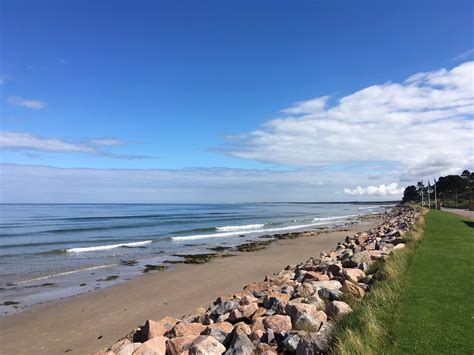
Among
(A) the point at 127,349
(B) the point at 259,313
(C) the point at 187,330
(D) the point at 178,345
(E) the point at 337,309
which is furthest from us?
(B) the point at 259,313

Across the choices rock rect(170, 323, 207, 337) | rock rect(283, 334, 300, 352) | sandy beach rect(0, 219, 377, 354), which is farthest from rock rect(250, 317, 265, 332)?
sandy beach rect(0, 219, 377, 354)

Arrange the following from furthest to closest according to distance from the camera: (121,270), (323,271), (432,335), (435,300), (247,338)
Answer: (121,270) → (323,271) → (435,300) → (247,338) → (432,335)

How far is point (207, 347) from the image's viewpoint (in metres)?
5.10

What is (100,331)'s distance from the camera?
8930mm

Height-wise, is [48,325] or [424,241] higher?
[424,241]

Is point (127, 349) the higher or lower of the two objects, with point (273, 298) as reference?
lower

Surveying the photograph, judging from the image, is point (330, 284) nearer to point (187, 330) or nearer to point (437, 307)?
point (437, 307)

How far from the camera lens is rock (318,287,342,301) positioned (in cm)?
700

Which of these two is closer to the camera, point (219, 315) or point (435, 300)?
point (435, 300)

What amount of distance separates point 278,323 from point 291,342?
77cm

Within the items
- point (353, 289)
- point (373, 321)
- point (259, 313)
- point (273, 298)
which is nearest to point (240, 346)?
point (259, 313)

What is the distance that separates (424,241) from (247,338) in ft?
35.4

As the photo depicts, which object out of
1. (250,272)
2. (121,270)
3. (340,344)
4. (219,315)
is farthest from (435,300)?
(121,270)

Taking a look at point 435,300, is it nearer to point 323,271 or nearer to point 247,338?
point 247,338
